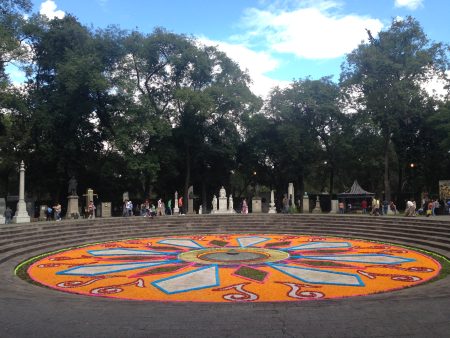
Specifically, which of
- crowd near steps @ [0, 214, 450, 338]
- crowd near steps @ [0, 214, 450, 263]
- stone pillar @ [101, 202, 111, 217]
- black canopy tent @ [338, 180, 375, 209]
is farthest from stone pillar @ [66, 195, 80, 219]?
black canopy tent @ [338, 180, 375, 209]

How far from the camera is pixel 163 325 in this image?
6.57 metres

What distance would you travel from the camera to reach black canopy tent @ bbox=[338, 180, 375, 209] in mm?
40906

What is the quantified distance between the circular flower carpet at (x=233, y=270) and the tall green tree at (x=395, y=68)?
21536 mm

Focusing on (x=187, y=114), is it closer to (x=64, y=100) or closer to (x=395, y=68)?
(x=64, y=100)

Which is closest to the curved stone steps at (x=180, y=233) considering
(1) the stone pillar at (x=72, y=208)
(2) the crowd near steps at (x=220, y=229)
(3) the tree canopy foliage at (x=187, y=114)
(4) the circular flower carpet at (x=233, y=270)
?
(2) the crowd near steps at (x=220, y=229)

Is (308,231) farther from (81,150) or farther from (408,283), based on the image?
(81,150)

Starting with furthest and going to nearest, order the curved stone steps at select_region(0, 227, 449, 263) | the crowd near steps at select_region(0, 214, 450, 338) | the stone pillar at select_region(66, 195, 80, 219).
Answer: the stone pillar at select_region(66, 195, 80, 219) → the curved stone steps at select_region(0, 227, 449, 263) → the crowd near steps at select_region(0, 214, 450, 338)

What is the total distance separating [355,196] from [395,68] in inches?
498

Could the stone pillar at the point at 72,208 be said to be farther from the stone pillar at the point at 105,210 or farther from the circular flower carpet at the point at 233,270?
the circular flower carpet at the point at 233,270

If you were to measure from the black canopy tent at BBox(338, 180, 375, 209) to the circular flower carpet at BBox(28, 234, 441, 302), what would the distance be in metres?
20.2

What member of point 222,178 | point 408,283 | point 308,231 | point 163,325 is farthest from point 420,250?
point 222,178

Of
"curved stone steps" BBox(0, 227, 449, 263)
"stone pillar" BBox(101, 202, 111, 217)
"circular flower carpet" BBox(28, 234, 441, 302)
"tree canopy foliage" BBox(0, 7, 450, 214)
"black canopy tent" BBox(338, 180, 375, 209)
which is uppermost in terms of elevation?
"tree canopy foliage" BBox(0, 7, 450, 214)

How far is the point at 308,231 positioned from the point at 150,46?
24.1 meters

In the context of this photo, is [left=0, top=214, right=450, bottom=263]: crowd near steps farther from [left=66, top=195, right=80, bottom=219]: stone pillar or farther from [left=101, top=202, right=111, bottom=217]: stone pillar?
[left=101, top=202, right=111, bottom=217]: stone pillar
